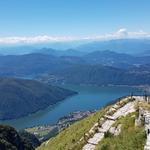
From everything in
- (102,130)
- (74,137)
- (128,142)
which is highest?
(128,142)

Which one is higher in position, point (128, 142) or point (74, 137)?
point (128, 142)

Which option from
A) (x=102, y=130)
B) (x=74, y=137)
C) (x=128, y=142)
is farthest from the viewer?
(x=74, y=137)

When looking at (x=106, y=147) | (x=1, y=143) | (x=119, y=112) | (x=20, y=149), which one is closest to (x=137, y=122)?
(x=106, y=147)

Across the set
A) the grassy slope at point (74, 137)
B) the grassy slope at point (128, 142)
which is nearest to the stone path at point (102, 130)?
the grassy slope at point (74, 137)

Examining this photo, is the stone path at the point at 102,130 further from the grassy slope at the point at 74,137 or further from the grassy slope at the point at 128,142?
the grassy slope at the point at 128,142

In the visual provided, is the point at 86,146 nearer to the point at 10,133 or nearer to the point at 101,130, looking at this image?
the point at 101,130

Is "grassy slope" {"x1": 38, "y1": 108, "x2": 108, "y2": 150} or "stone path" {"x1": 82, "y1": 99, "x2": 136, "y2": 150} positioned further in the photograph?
"grassy slope" {"x1": 38, "y1": 108, "x2": 108, "y2": 150}

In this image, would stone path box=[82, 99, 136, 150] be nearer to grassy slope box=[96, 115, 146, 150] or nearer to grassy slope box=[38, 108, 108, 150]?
grassy slope box=[38, 108, 108, 150]

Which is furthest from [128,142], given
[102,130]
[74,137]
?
[74,137]

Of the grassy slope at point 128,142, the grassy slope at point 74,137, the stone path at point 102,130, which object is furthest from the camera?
the grassy slope at point 74,137

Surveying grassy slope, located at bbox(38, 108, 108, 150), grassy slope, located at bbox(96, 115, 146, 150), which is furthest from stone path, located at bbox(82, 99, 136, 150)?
grassy slope, located at bbox(96, 115, 146, 150)

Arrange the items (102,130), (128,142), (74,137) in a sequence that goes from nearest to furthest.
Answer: (128,142)
(102,130)
(74,137)

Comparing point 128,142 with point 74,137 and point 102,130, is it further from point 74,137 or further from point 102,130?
point 74,137
